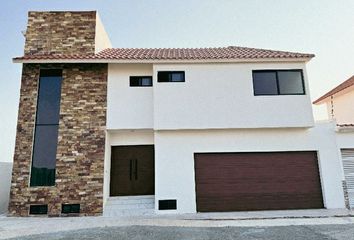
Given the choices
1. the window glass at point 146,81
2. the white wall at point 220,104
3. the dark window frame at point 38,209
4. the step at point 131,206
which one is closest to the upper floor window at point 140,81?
the window glass at point 146,81

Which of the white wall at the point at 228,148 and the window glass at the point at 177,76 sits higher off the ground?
the window glass at the point at 177,76

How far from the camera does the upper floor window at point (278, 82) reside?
11188mm

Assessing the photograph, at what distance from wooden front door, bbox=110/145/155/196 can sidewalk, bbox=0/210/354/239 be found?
2.03 meters

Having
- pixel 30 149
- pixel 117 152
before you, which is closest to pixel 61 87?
pixel 30 149

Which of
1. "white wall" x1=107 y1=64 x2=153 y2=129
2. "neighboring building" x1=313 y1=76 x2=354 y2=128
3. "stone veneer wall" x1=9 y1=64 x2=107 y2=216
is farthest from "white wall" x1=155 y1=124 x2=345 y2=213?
"neighboring building" x1=313 y1=76 x2=354 y2=128

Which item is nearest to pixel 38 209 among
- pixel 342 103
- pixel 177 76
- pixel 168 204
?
pixel 168 204

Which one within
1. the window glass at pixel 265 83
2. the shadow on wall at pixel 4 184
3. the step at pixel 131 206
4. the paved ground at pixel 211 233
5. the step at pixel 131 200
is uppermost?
the window glass at pixel 265 83

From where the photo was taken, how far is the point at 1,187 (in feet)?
38.6

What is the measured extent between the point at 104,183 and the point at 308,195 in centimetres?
851

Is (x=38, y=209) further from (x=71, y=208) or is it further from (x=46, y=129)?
(x=46, y=129)

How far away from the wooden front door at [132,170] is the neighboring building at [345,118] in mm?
8351

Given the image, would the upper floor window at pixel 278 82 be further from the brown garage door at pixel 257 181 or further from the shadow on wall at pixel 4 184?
the shadow on wall at pixel 4 184

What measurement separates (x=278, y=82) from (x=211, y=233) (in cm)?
724

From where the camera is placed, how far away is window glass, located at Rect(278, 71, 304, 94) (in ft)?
36.7
